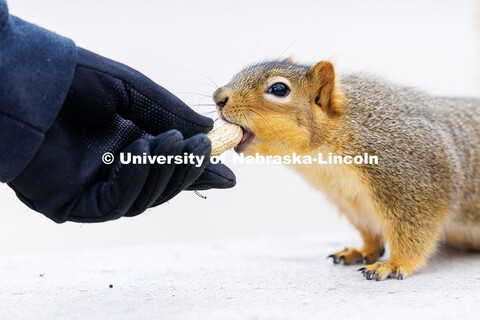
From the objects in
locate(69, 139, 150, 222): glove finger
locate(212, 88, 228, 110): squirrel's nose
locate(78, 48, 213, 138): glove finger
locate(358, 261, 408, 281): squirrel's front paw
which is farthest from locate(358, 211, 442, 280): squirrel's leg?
locate(69, 139, 150, 222): glove finger

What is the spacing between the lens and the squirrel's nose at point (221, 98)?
156 centimetres

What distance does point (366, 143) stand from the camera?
166cm

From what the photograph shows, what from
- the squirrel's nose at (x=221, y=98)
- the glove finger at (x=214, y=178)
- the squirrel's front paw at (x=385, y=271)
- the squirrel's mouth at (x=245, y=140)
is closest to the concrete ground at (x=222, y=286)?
the squirrel's front paw at (x=385, y=271)

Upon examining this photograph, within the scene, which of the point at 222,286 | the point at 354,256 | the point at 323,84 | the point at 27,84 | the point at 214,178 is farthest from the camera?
the point at 354,256

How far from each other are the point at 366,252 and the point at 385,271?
1.20 feet

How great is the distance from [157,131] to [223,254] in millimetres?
846

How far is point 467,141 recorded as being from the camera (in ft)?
6.17

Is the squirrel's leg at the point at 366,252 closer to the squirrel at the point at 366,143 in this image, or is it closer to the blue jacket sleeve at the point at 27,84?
the squirrel at the point at 366,143

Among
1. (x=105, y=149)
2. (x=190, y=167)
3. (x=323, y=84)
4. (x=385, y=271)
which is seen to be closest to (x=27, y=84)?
(x=105, y=149)

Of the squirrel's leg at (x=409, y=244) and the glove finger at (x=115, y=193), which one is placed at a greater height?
the glove finger at (x=115, y=193)

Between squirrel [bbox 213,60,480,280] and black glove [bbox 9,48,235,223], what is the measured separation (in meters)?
0.38

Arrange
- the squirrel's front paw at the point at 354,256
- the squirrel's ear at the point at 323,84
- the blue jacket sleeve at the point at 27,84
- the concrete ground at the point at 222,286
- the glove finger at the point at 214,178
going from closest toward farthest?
the blue jacket sleeve at the point at 27,84, the concrete ground at the point at 222,286, the glove finger at the point at 214,178, the squirrel's ear at the point at 323,84, the squirrel's front paw at the point at 354,256

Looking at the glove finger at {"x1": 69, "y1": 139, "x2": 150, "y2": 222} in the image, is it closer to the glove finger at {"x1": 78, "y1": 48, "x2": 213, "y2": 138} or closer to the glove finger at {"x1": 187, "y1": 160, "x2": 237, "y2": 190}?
the glove finger at {"x1": 78, "y1": 48, "x2": 213, "y2": 138}

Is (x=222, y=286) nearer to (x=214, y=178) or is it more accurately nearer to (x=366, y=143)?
(x=214, y=178)
